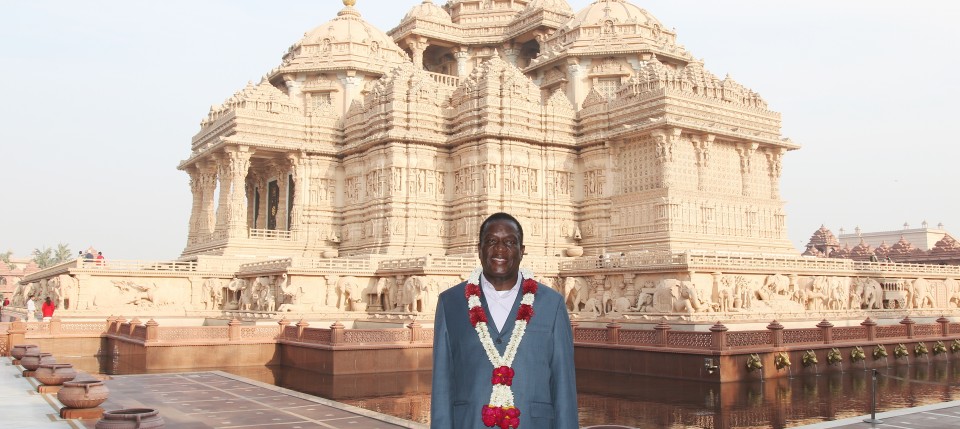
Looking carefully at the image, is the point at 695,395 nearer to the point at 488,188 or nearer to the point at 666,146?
the point at 666,146

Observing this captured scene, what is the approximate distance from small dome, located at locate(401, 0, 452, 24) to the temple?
8397mm

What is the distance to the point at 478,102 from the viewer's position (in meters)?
43.8

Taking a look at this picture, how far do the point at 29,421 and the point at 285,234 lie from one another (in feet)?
107

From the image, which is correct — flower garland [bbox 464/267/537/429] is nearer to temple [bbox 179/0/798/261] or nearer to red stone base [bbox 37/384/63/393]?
red stone base [bbox 37/384/63/393]

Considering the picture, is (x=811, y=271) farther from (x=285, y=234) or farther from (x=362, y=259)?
(x=285, y=234)

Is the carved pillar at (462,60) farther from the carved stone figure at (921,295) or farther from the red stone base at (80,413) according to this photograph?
the red stone base at (80,413)

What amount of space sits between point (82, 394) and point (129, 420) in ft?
10.6

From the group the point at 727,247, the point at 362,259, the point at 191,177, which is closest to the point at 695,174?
the point at 727,247

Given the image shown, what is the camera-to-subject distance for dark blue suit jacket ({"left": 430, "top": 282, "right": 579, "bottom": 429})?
5.43m

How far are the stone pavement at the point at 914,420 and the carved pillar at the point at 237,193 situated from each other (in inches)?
1330

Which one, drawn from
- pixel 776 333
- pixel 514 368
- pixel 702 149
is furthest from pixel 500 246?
pixel 702 149

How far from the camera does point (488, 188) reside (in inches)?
1658

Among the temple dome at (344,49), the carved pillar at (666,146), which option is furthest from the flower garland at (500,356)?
the temple dome at (344,49)

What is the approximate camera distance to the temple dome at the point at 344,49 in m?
50.5
